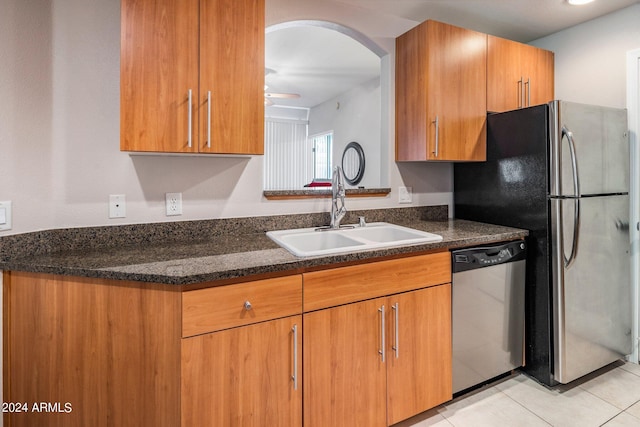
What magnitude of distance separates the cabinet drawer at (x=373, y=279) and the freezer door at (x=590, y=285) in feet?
2.43

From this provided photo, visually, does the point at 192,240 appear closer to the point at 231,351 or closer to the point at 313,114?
the point at 231,351

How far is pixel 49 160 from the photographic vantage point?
150 cm

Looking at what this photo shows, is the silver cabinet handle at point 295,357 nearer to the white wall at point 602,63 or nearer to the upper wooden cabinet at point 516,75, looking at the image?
the upper wooden cabinet at point 516,75

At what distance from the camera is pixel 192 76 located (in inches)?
57.2

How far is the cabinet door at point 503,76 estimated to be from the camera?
2248mm

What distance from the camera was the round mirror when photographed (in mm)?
4500

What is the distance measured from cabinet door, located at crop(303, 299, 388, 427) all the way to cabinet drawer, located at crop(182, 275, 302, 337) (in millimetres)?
131

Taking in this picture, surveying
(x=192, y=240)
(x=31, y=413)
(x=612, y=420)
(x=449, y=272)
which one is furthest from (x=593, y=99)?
(x=31, y=413)

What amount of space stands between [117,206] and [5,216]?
1.31ft

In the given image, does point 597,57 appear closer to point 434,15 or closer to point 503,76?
point 503,76

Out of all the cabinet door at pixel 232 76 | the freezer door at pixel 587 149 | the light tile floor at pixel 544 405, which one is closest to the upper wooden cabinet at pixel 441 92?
the freezer door at pixel 587 149

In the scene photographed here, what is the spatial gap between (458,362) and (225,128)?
1.65 metres

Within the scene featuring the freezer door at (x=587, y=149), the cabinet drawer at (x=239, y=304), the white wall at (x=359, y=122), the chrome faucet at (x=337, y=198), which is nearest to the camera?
the cabinet drawer at (x=239, y=304)

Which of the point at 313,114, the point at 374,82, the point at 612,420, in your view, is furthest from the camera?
the point at 313,114
